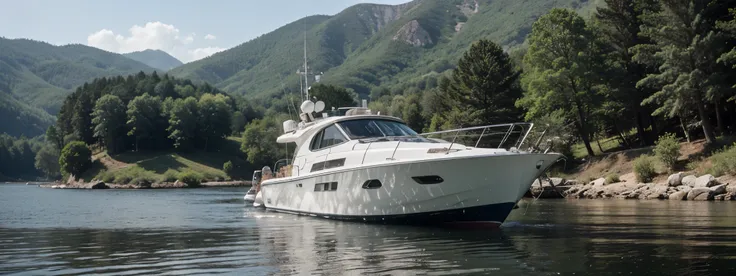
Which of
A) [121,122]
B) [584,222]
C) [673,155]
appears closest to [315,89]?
[121,122]

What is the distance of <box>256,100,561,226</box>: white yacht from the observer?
55.9 ft

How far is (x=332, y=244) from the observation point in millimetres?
15125

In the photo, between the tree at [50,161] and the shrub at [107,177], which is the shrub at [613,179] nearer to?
the shrub at [107,177]

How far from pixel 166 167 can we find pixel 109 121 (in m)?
15.9

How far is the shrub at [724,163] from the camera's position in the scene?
3265 centimetres

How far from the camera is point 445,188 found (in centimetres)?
1734

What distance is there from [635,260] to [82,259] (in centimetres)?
1055

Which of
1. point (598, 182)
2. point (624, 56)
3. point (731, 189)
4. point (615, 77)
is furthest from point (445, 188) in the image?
point (624, 56)

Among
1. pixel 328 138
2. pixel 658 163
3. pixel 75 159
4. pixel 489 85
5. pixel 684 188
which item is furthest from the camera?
pixel 75 159

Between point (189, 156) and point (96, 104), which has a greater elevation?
point (96, 104)

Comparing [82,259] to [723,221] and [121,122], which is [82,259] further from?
[121,122]

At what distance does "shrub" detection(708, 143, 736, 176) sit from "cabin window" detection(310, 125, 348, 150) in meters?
21.5

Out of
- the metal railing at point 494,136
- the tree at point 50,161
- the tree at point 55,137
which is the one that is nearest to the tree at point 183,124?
the tree at point 55,137

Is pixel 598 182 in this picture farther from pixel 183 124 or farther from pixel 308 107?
pixel 183 124
